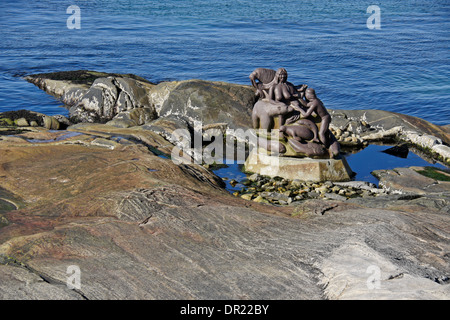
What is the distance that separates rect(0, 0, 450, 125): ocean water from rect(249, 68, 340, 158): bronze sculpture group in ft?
42.7

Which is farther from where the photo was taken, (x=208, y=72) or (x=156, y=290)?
(x=208, y=72)

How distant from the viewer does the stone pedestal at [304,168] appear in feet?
55.8

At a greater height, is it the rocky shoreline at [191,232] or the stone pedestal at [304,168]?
the rocky shoreline at [191,232]

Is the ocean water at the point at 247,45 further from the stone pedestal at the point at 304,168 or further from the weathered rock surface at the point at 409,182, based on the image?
the stone pedestal at the point at 304,168

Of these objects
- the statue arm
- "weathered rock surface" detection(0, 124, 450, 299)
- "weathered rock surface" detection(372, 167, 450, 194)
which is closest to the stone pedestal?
"weathered rock surface" detection(372, 167, 450, 194)

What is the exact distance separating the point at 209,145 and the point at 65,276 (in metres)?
12.7

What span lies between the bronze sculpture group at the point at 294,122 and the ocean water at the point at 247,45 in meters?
13.0

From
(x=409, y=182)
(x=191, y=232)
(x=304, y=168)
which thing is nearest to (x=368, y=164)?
(x=409, y=182)

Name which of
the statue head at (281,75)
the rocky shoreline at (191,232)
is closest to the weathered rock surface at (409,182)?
the rocky shoreline at (191,232)

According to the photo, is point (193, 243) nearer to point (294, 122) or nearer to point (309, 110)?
point (309, 110)

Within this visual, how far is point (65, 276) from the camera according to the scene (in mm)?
8109

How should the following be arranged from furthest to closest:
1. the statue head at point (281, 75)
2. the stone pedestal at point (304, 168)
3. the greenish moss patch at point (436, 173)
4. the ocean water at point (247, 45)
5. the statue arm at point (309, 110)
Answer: the ocean water at point (247, 45), the statue head at point (281, 75), the statue arm at point (309, 110), the stone pedestal at point (304, 168), the greenish moss patch at point (436, 173)
